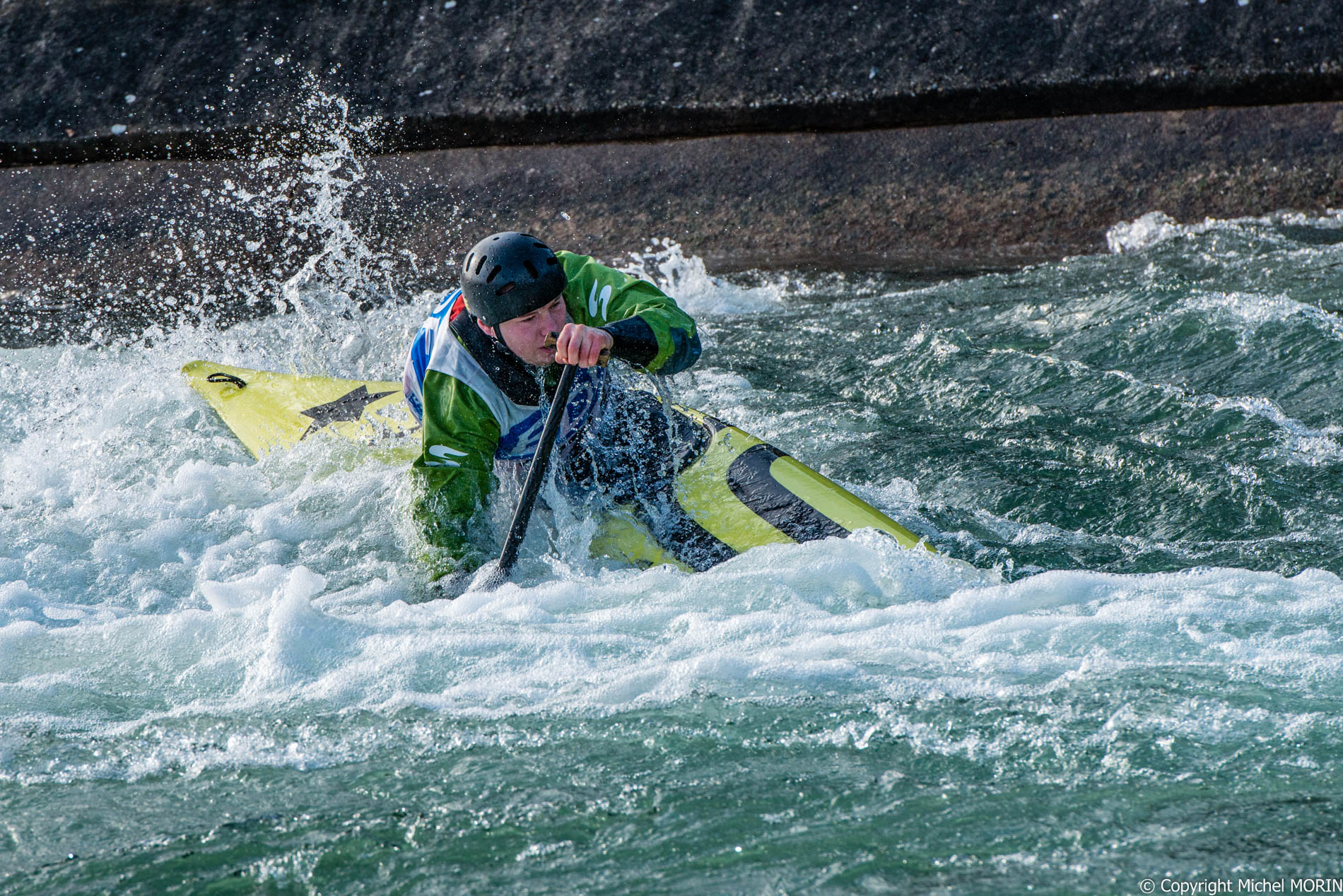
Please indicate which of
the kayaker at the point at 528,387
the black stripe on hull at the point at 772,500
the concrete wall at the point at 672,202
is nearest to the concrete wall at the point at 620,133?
the concrete wall at the point at 672,202

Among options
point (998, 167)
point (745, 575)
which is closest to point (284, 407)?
point (745, 575)

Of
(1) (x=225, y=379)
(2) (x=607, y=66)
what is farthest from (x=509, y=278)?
(2) (x=607, y=66)

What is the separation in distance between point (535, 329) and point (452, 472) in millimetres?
445

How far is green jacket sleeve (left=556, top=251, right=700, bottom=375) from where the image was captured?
2.90 metres

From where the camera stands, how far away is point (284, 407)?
4.46 metres

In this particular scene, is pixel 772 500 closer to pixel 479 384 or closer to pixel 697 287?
pixel 479 384

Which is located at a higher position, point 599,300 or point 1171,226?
point 1171,226

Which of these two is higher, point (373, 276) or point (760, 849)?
point (373, 276)

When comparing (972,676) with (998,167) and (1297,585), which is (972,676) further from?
(998,167)

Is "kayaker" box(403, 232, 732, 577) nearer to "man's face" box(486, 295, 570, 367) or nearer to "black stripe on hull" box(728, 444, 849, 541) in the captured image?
"man's face" box(486, 295, 570, 367)

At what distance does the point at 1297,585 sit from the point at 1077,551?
614 mm

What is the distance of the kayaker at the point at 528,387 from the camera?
2.82m

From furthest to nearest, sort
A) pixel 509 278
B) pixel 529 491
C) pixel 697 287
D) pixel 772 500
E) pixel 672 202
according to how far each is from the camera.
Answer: pixel 672 202 < pixel 697 287 < pixel 772 500 < pixel 529 491 < pixel 509 278

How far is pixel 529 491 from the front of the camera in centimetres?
311
